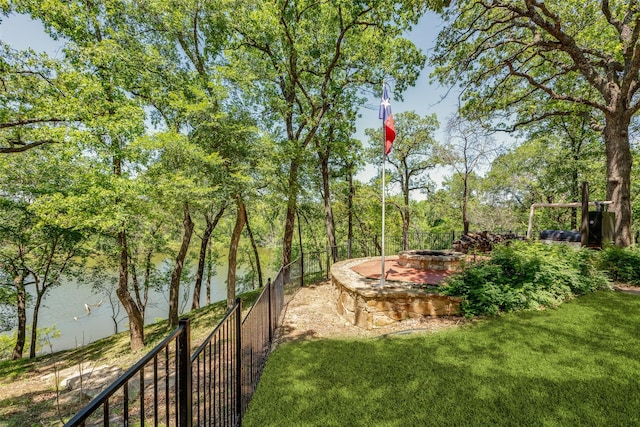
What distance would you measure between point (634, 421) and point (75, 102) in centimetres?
1146

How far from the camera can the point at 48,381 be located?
708 cm

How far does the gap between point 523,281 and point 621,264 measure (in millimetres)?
2951

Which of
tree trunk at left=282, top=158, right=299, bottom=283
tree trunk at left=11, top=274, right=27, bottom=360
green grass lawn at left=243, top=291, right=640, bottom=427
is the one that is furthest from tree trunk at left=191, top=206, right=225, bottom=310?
green grass lawn at left=243, top=291, right=640, bottom=427

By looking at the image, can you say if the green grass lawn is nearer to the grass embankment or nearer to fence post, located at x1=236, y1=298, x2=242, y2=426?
fence post, located at x1=236, y1=298, x2=242, y2=426

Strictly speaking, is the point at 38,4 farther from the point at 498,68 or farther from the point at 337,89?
the point at 498,68

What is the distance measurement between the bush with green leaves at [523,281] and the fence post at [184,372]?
472cm

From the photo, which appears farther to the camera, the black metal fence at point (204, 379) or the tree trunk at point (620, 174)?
the tree trunk at point (620, 174)

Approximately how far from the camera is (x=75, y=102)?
6945 mm

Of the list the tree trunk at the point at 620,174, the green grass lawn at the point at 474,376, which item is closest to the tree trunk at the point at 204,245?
the green grass lawn at the point at 474,376

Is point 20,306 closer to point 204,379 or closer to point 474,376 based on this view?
point 204,379

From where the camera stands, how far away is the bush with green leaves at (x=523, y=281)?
4.80 m

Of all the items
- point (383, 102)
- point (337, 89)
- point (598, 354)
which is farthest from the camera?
point (337, 89)

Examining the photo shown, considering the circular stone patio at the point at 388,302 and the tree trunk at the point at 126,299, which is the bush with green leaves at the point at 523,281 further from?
the tree trunk at the point at 126,299

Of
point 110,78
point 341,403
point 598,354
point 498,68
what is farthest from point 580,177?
point 110,78
